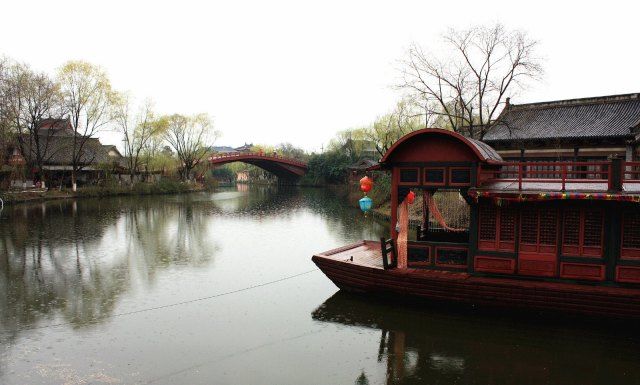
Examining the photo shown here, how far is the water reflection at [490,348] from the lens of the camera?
24.3 ft

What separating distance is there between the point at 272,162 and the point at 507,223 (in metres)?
52.8

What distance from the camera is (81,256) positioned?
15.7 meters

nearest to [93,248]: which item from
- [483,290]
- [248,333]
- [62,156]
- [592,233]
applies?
[248,333]

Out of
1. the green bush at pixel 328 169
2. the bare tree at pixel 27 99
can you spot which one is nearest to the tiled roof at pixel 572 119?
the bare tree at pixel 27 99

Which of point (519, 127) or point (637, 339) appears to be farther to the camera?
point (519, 127)

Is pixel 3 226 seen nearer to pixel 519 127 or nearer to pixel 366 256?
pixel 366 256

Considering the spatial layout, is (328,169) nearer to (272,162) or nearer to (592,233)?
(272,162)

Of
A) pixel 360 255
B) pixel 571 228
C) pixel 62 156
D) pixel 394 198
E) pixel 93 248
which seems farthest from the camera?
pixel 62 156

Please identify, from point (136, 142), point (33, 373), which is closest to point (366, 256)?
point (33, 373)

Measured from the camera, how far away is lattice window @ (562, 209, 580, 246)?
9.13m

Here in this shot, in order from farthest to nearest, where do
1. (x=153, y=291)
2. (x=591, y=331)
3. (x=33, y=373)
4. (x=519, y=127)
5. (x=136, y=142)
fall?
1. (x=136, y=142)
2. (x=519, y=127)
3. (x=153, y=291)
4. (x=591, y=331)
5. (x=33, y=373)

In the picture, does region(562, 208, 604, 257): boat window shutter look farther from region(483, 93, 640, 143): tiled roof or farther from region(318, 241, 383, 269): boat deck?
region(483, 93, 640, 143): tiled roof

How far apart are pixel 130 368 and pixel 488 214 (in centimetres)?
758

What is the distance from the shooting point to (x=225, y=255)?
651 inches
